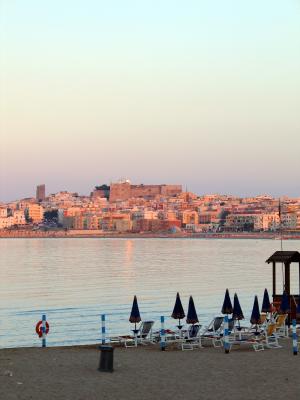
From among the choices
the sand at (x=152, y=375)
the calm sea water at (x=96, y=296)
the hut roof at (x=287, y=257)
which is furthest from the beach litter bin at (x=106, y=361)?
the calm sea water at (x=96, y=296)

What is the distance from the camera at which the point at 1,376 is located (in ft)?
50.8

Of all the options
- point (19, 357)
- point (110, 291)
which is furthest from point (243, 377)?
point (110, 291)

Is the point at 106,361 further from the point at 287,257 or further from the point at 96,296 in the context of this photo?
the point at 96,296

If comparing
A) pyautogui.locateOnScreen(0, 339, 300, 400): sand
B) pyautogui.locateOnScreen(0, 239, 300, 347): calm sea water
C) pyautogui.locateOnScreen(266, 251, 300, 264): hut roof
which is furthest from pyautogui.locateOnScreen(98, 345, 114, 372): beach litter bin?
pyautogui.locateOnScreen(0, 239, 300, 347): calm sea water

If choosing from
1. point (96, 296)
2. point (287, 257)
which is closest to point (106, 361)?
point (287, 257)

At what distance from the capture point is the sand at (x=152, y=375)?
14.1 meters

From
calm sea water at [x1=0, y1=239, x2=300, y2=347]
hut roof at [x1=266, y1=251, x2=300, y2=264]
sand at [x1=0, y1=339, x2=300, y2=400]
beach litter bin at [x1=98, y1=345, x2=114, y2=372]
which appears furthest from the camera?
calm sea water at [x1=0, y1=239, x2=300, y2=347]

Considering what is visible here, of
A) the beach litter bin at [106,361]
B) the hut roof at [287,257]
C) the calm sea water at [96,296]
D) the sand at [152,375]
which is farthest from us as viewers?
the calm sea water at [96,296]

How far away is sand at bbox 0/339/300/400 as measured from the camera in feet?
46.4

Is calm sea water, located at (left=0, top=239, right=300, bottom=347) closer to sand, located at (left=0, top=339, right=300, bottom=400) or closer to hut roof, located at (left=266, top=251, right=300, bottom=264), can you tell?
hut roof, located at (left=266, top=251, right=300, bottom=264)

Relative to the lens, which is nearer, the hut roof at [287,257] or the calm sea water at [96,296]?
the hut roof at [287,257]

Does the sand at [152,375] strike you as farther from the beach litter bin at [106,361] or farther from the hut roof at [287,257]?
the hut roof at [287,257]

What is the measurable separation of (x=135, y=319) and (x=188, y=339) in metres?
2.37

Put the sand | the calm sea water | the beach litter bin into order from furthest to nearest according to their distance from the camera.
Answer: the calm sea water
the beach litter bin
the sand
